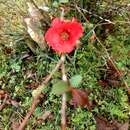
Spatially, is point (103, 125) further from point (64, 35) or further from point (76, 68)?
point (64, 35)

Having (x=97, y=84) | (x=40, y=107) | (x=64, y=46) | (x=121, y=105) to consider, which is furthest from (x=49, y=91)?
(x=64, y=46)

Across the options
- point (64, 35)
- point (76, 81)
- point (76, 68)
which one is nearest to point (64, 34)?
point (64, 35)

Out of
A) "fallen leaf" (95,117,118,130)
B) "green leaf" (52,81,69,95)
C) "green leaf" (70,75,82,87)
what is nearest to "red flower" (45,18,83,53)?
"green leaf" (70,75,82,87)

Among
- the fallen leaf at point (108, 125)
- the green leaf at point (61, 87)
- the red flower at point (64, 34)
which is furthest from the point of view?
the fallen leaf at point (108, 125)

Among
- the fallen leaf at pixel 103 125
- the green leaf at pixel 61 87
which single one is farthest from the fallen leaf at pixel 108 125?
the green leaf at pixel 61 87

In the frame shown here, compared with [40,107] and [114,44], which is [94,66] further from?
[40,107]

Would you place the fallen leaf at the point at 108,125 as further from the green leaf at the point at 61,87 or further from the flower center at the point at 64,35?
the green leaf at the point at 61,87

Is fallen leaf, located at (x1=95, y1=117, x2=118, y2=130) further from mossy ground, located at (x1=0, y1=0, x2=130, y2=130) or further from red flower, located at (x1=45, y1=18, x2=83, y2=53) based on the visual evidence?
red flower, located at (x1=45, y1=18, x2=83, y2=53)
